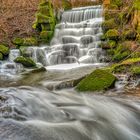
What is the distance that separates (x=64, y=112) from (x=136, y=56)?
700 cm

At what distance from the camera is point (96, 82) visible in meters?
8.86

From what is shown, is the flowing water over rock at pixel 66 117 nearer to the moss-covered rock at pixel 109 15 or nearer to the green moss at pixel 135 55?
the green moss at pixel 135 55

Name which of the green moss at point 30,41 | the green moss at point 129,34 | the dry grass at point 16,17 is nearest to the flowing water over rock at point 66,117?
the green moss at point 129,34

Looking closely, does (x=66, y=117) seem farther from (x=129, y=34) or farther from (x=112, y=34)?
(x=112, y=34)

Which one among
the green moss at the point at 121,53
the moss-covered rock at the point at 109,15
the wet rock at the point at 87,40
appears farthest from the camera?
the moss-covered rock at the point at 109,15

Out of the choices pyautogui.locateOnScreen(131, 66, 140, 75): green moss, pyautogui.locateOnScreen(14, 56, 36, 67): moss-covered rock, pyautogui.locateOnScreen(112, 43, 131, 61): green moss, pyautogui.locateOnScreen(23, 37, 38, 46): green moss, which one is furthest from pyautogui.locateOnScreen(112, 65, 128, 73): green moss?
pyautogui.locateOnScreen(23, 37, 38, 46): green moss

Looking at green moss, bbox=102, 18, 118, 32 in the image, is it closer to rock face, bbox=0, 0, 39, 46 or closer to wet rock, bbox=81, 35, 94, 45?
wet rock, bbox=81, 35, 94, 45

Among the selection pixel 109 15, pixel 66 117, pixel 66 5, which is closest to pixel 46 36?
pixel 109 15

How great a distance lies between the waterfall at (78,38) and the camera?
52.8 feet

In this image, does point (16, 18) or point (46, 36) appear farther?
point (16, 18)

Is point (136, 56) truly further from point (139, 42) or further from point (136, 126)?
point (136, 126)

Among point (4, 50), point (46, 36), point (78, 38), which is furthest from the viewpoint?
point (46, 36)

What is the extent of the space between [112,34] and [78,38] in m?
2.14

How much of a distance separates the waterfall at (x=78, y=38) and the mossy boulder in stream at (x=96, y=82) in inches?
251
